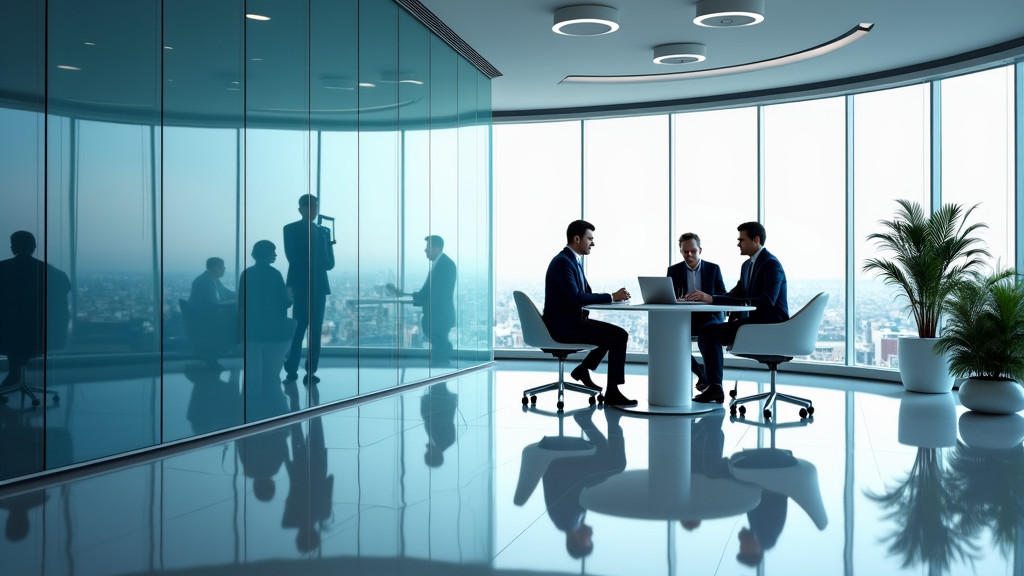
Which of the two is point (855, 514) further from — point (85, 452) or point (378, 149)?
point (378, 149)

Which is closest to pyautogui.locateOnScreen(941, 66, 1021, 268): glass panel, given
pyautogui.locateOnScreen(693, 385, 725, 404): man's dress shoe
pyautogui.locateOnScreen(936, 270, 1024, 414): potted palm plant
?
pyautogui.locateOnScreen(936, 270, 1024, 414): potted palm plant

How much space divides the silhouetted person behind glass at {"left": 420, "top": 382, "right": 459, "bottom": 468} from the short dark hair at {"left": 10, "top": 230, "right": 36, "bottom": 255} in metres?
2.29

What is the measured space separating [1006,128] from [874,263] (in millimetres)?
1793

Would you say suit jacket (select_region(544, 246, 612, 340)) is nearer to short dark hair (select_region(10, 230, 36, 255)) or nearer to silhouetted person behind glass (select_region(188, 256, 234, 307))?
silhouetted person behind glass (select_region(188, 256, 234, 307))

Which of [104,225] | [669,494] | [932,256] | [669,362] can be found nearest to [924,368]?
[932,256]

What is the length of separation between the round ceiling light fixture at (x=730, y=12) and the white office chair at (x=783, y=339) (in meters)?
2.52

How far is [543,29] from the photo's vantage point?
7.82 meters

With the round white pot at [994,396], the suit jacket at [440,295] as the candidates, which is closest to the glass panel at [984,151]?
the round white pot at [994,396]

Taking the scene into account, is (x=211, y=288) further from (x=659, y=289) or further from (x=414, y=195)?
(x=659, y=289)

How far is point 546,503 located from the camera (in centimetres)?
373

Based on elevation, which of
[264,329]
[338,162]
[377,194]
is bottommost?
[264,329]

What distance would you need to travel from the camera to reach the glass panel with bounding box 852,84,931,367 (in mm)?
8898

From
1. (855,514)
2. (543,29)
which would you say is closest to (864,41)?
(543,29)

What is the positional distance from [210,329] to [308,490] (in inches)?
68.4
